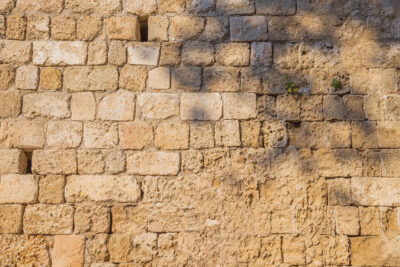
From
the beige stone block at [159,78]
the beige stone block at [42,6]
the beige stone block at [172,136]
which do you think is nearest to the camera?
the beige stone block at [172,136]

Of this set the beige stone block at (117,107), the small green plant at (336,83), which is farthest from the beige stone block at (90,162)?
the small green plant at (336,83)

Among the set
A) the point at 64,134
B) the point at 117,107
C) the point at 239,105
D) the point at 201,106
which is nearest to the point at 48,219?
the point at 64,134

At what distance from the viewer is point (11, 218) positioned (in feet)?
9.77

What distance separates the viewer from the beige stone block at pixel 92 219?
2.98 meters

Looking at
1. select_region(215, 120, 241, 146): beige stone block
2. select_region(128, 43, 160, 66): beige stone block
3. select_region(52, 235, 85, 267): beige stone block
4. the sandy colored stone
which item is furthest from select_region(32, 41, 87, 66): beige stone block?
select_region(52, 235, 85, 267): beige stone block

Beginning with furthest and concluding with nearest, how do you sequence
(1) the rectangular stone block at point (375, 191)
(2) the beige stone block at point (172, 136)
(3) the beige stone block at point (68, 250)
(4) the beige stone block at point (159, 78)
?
(4) the beige stone block at point (159, 78)
(2) the beige stone block at point (172, 136)
(1) the rectangular stone block at point (375, 191)
(3) the beige stone block at point (68, 250)

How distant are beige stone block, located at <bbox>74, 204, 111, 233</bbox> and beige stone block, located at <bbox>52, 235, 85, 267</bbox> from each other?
9 cm

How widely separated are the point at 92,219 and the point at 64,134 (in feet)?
2.64

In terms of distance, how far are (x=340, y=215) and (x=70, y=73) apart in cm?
276

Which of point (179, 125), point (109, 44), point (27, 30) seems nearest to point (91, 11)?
point (109, 44)

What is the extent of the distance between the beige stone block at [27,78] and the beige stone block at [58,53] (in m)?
0.08

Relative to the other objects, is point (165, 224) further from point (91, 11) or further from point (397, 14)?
point (397, 14)

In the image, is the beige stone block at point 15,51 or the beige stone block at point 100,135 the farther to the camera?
the beige stone block at point 15,51

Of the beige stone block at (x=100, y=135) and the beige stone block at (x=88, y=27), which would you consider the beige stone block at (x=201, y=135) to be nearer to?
the beige stone block at (x=100, y=135)
